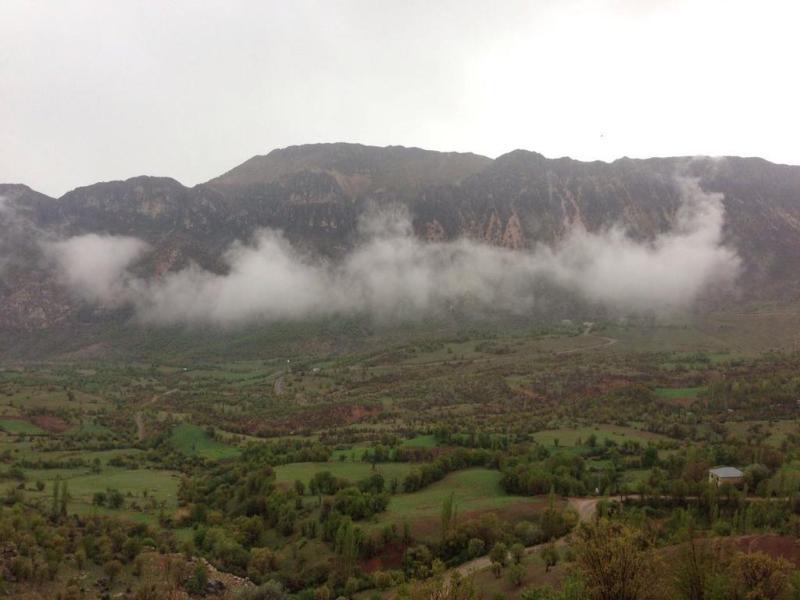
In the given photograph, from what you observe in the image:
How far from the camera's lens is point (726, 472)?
59.9 metres

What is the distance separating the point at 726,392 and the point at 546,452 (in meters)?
44.7

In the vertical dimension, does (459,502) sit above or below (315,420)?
above

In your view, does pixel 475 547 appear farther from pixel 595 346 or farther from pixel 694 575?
pixel 595 346

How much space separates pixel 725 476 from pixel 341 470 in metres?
40.8

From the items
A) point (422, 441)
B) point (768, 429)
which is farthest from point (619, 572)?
point (768, 429)

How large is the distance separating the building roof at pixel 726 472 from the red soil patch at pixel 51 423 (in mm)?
95530

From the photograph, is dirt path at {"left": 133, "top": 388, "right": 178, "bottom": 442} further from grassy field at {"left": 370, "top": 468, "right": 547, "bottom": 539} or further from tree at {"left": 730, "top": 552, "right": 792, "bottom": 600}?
tree at {"left": 730, "top": 552, "right": 792, "bottom": 600}

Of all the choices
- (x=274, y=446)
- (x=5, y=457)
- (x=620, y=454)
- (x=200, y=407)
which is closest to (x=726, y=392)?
(x=620, y=454)

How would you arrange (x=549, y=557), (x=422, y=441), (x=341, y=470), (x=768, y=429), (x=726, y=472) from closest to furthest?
(x=549, y=557) < (x=726, y=472) < (x=341, y=470) < (x=768, y=429) < (x=422, y=441)

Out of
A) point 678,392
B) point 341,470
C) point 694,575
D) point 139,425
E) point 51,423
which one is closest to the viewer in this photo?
point 694,575

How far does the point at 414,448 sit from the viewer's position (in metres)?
79.7

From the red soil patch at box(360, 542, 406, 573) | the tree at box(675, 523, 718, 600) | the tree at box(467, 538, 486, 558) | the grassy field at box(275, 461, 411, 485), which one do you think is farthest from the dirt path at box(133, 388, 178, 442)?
the tree at box(675, 523, 718, 600)

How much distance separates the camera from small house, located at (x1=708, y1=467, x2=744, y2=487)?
58500 millimetres

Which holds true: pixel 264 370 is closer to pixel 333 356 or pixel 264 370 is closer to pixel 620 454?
pixel 333 356
